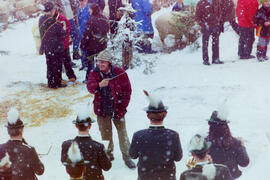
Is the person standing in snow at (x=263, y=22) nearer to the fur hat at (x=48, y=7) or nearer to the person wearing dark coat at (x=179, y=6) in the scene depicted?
the person wearing dark coat at (x=179, y=6)

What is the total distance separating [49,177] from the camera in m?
5.38

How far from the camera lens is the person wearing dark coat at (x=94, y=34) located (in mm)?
8164

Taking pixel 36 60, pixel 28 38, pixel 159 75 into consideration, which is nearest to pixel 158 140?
pixel 159 75

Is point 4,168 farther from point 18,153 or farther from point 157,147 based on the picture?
point 157,147

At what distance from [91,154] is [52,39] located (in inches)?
220

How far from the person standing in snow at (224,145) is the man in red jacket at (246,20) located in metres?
6.68

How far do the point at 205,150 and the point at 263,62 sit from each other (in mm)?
7153

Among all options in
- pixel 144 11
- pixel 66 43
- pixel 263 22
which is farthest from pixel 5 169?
pixel 144 11

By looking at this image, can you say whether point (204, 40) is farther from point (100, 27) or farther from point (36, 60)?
point (36, 60)

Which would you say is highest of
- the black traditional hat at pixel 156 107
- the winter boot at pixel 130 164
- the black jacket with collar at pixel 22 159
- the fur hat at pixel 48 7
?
the fur hat at pixel 48 7

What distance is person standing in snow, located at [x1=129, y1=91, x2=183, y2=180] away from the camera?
3564 mm

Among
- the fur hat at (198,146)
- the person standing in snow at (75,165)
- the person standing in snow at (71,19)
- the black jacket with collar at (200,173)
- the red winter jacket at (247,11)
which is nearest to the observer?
the person standing in snow at (75,165)

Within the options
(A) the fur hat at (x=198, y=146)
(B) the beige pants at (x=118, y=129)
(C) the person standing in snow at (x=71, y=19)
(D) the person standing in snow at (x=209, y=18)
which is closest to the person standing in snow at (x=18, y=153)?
(B) the beige pants at (x=118, y=129)

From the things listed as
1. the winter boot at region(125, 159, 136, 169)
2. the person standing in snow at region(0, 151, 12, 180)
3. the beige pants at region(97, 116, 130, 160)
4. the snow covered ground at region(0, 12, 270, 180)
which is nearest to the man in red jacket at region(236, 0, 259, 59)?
the snow covered ground at region(0, 12, 270, 180)
